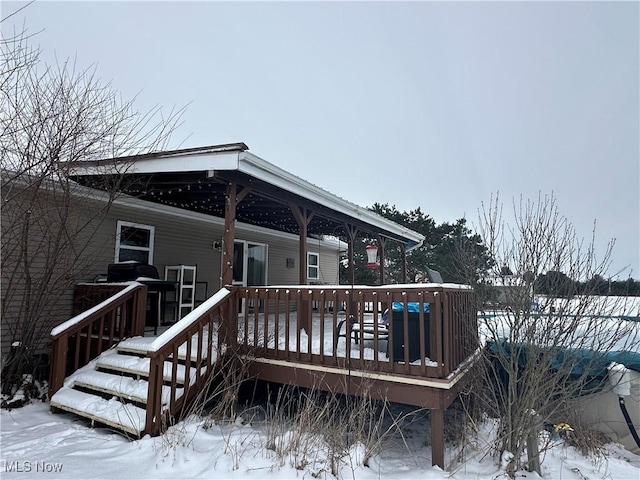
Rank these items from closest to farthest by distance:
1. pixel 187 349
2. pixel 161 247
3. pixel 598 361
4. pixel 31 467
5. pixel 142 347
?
pixel 31 467 → pixel 187 349 → pixel 598 361 → pixel 142 347 → pixel 161 247

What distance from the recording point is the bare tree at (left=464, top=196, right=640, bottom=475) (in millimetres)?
3289

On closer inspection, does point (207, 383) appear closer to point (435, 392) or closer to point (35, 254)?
point (435, 392)

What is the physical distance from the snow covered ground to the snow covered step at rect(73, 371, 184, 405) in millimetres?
333

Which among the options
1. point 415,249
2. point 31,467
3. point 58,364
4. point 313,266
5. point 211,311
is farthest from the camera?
point 415,249

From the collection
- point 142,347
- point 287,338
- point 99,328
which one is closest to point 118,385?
point 142,347

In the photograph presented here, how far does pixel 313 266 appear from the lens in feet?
39.6

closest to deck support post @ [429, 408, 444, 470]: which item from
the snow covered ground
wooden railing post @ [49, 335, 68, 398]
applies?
the snow covered ground

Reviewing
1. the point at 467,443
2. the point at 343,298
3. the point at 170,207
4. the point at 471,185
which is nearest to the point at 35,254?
the point at 170,207

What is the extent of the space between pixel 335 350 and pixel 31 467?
266 centimetres

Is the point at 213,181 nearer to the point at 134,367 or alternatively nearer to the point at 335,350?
the point at 134,367

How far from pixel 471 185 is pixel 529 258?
1404 cm

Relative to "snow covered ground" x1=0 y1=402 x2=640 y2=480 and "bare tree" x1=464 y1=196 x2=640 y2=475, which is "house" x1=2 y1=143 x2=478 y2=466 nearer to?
"snow covered ground" x1=0 y1=402 x2=640 y2=480

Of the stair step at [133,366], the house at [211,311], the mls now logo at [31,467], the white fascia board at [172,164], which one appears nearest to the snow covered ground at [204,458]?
the mls now logo at [31,467]

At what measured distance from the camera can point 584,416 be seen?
479cm
